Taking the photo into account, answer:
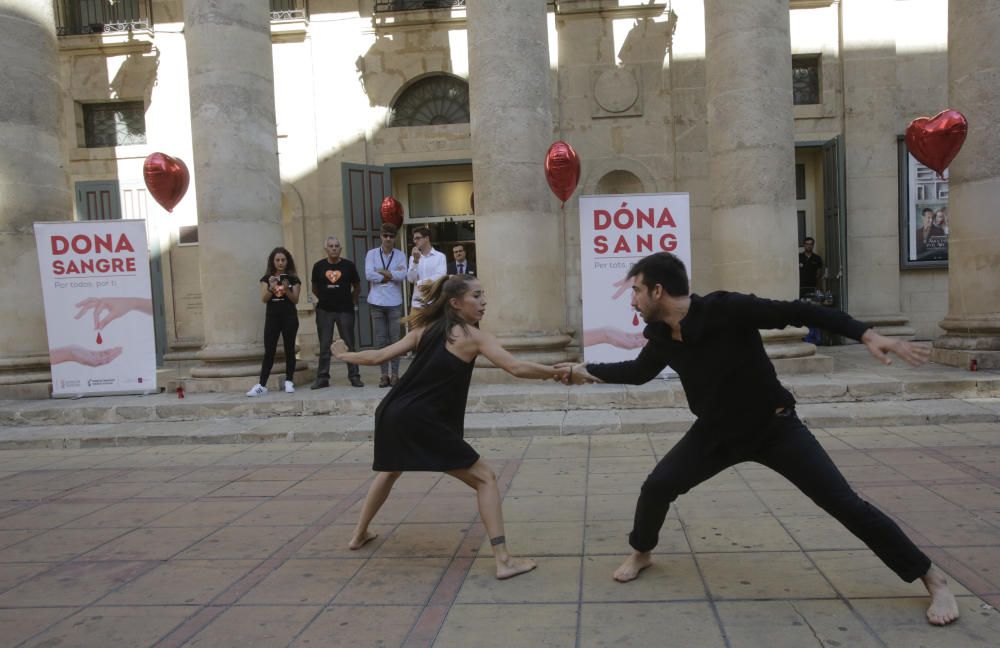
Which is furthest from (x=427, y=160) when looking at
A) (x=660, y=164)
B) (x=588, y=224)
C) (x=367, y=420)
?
(x=367, y=420)

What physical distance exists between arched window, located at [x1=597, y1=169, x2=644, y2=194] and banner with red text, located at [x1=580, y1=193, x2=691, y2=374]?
4.59 metres

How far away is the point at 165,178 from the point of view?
10.4 metres

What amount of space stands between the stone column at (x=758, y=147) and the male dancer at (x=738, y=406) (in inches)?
235

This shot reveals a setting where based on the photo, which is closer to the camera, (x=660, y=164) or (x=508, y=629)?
(x=508, y=629)

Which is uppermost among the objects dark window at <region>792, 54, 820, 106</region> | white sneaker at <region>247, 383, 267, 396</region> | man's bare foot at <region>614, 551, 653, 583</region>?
dark window at <region>792, 54, 820, 106</region>

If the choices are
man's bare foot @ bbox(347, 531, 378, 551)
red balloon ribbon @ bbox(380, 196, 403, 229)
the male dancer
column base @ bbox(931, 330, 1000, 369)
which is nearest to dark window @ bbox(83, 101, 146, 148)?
red balloon ribbon @ bbox(380, 196, 403, 229)

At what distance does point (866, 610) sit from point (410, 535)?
2726 mm

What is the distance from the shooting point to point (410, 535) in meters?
4.83

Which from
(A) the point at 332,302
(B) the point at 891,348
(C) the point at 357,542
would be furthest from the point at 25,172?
(B) the point at 891,348

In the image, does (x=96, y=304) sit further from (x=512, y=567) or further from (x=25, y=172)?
(x=512, y=567)

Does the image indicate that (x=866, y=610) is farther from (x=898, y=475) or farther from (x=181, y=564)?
(x=181, y=564)

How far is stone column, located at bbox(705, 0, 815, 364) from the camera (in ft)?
30.1

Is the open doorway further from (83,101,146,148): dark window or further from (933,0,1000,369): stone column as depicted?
(83,101,146,148): dark window

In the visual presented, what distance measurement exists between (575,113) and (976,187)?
657cm
